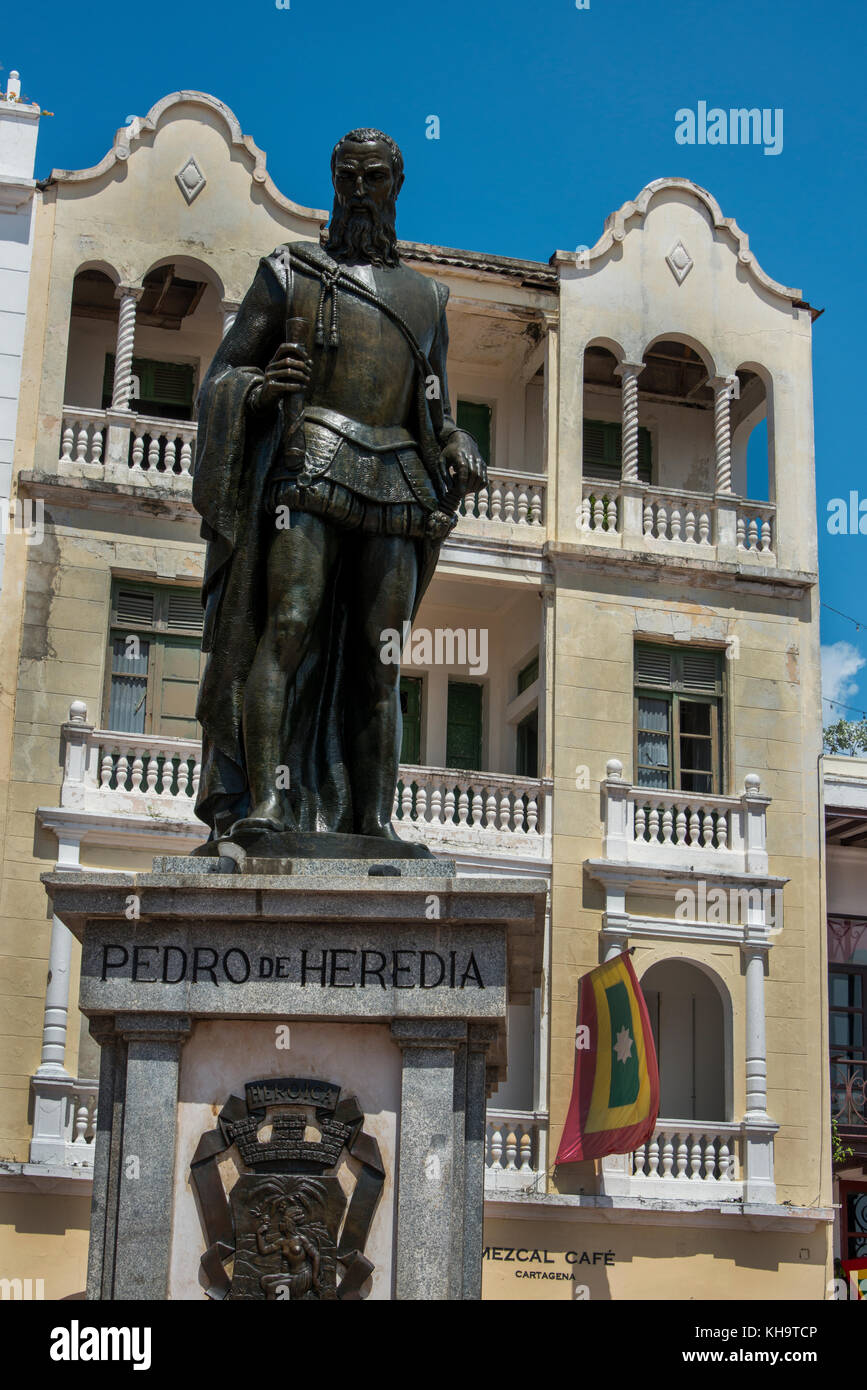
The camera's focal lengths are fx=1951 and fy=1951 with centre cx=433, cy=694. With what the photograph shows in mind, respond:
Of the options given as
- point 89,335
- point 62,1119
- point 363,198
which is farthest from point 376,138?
point 89,335

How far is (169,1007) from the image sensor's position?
711 cm

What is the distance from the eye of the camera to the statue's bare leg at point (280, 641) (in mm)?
7871

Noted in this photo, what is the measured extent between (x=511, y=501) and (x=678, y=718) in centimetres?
383

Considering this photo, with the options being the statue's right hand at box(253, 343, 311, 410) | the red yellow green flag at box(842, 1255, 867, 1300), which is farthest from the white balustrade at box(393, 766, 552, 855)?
the statue's right hand at box(253, 343, 311, 410)

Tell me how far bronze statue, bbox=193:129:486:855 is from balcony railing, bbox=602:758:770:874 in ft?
58.8

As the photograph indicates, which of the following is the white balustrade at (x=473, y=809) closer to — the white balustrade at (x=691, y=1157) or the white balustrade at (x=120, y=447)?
the white balustrade at (x=691, y=1157)

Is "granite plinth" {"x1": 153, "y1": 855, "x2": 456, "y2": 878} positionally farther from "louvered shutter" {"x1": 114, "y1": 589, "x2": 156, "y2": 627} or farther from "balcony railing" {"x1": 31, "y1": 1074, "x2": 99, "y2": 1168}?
"louvered shutter" {"x1": 114, "y1": 589, "x2": 156, "y2": 627}

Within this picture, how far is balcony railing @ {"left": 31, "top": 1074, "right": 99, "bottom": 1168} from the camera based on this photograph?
2245cm

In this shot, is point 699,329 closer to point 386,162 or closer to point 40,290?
point 40,290

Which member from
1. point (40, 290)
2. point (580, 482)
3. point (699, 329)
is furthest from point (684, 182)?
point (40, 290)

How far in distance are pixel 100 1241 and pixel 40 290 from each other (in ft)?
68.2

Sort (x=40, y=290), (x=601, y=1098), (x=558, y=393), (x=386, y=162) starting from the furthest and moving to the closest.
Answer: (x=558, y=393)
(x=40, y=290)
(x=601, y=1098)
(x=386, y=162)

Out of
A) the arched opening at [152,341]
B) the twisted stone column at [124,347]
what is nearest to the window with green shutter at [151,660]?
the twisted stone column at [124,347]

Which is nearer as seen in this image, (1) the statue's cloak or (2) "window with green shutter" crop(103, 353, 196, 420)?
(1) the statue's cloak
